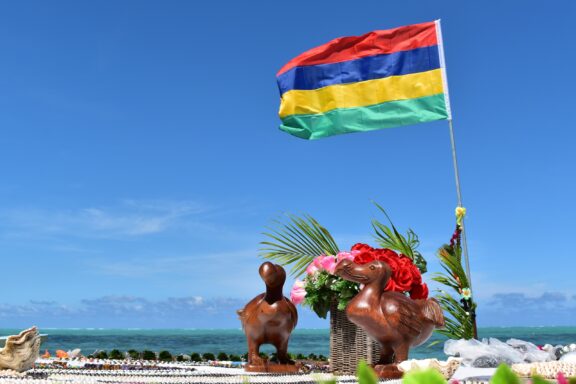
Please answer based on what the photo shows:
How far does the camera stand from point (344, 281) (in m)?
5.48

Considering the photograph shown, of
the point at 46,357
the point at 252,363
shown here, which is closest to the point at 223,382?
the point at 252,363

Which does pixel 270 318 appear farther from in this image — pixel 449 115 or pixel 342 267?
pixel 449 115

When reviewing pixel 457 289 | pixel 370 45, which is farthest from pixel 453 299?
pixel 370 45

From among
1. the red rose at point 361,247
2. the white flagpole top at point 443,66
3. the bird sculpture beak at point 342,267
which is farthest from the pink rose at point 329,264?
the white flagpole top at point 443,66

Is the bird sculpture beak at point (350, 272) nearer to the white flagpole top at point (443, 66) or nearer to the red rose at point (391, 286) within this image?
the red rose at point (391, 286)

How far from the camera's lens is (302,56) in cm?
989

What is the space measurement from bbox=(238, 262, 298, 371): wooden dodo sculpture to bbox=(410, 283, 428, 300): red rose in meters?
1.13

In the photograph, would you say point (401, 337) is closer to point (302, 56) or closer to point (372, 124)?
point (372, 124)

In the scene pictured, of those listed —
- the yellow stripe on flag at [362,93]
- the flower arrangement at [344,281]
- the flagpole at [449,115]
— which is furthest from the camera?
the yellow stripe on flag at [362,93]

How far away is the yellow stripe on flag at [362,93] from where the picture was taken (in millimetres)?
9016

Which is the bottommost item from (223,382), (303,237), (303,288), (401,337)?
(223,382)

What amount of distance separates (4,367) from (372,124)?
5.77 m

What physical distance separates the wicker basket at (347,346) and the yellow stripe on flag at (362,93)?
4.42 metres

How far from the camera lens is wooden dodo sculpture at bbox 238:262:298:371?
586 cm
